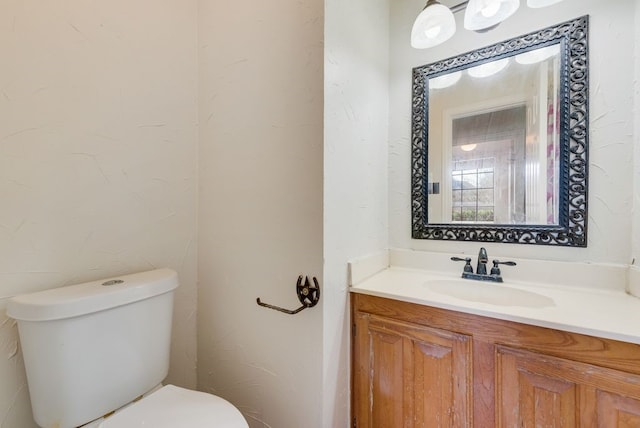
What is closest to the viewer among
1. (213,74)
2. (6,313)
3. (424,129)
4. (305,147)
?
(6,313)

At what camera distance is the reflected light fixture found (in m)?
0.99

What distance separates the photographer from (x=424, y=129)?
1328 millimetres

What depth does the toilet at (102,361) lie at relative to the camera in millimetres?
719

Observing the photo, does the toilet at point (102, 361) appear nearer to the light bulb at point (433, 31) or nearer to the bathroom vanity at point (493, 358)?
the bathroom vanity at point (493, 358)

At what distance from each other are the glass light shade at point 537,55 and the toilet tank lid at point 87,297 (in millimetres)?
1647

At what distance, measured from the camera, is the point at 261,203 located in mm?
1042

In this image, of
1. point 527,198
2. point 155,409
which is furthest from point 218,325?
point 527,198

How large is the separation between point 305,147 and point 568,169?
1019 millimetres

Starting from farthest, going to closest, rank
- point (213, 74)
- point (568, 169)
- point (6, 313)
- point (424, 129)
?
point (424, 129), point (213, 74), point (568, 169), point (6, 313)

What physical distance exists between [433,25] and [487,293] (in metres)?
1.14

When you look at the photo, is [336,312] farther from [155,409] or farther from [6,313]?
[6,313]

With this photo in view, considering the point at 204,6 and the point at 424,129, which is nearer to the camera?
the point at 204,6

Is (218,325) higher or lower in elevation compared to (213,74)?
lower

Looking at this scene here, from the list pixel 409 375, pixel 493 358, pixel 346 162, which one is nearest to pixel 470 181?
pixel 346 162
